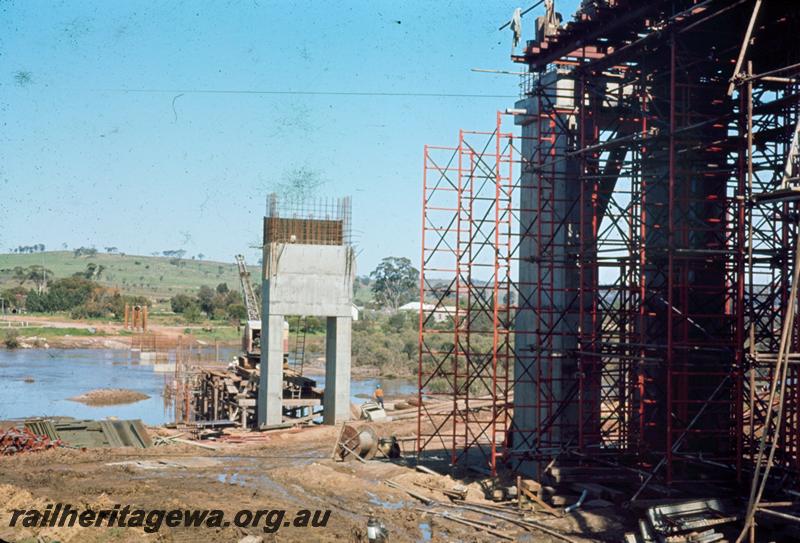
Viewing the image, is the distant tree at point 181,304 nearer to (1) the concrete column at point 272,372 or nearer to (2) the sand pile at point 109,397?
(2) the sand pile at point 109,397

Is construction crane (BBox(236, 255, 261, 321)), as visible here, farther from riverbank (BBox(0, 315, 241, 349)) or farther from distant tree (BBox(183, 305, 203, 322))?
distant tree (BBox(183, 305, 203, 322))

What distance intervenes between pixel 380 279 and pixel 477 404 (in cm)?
8745

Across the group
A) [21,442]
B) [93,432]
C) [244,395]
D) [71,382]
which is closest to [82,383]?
[71,382]

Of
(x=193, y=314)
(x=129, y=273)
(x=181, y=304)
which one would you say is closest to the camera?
(x=193, y=314)

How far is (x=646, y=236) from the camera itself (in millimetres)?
21875

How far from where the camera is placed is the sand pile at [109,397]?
48.5 metres

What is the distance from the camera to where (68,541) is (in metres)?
16.5

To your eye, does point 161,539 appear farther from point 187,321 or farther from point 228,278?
point 228,278

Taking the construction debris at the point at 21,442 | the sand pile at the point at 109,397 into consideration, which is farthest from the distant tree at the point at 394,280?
the construction debris at the point at 21,442

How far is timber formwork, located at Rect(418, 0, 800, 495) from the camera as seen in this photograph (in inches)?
751

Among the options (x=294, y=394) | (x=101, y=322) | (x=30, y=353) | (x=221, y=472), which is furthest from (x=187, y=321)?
(x=221, y=472)

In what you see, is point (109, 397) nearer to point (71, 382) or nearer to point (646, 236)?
point (71, 382)

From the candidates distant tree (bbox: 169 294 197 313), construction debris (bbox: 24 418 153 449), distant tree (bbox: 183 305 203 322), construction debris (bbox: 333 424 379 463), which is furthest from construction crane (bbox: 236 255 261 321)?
distant tree (bbox: 169 294 197 313)

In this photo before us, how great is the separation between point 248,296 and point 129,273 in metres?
139
